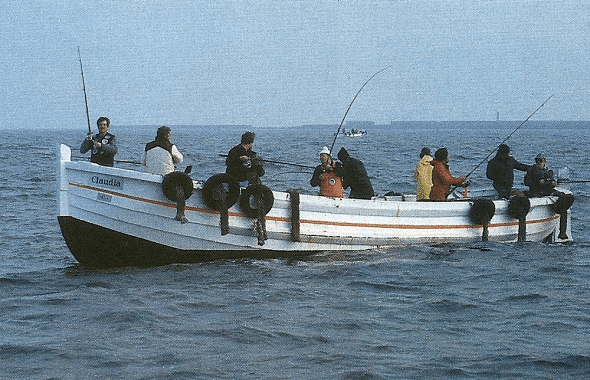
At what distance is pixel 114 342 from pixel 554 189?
10604 mm

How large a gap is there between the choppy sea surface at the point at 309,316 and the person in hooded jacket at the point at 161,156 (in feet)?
5.11

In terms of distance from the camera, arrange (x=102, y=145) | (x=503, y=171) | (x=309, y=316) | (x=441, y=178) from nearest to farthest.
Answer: (x=309, y=316) → (x=102, y=145) → (x=441, y=178) → (x=503, y=171)

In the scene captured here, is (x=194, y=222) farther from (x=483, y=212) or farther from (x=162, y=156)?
(x=483, y=212)

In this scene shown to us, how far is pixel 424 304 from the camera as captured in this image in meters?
9.34

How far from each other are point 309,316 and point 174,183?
306 centimetres

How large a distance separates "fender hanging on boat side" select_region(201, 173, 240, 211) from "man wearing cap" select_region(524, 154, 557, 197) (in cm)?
712

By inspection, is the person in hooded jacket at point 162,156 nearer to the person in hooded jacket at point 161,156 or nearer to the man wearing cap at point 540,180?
the person in hooded jacket at point 161,156

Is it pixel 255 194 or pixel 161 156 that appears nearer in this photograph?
pixel 161 156

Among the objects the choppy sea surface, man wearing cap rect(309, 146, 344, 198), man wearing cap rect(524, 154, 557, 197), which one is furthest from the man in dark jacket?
man wearing cap rect(524, 154, 557, 197)

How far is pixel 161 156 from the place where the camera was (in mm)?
10781

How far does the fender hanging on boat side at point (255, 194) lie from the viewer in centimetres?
1092

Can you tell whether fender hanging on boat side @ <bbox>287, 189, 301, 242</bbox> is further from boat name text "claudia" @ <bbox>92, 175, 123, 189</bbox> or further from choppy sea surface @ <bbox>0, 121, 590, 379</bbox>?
boat name text "claudia" @ <bbox>92, 175, 123, 189</bbox>

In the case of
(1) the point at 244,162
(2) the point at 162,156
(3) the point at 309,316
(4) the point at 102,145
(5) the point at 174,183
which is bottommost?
(3) the point at 309,316

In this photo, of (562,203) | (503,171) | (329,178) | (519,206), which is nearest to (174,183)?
(329,178)
